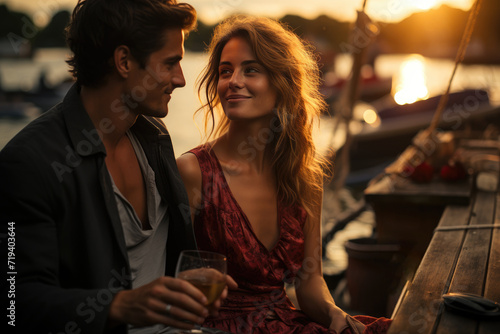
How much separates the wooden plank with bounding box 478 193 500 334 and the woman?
25.2 inches

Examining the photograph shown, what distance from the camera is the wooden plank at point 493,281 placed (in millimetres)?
1699

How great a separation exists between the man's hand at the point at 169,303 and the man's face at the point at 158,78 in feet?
2.82

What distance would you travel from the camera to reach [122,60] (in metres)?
1.98

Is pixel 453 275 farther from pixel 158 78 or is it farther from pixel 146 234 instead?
pixel 158 78

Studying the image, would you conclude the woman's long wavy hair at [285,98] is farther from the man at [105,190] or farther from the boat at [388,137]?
the boat at [388,137]

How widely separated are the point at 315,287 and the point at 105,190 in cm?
115

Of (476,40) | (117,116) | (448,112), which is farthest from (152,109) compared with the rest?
(476,40)

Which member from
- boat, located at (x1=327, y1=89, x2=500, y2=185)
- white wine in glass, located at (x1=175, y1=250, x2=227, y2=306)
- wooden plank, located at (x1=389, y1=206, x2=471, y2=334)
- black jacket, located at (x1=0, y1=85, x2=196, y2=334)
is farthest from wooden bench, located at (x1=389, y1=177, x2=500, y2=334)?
boat, located at (x1=327, y1=89, x2=500, y2=185)

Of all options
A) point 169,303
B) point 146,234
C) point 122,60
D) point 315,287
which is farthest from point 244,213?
point 169,303

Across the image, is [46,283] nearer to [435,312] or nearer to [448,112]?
[435,312]

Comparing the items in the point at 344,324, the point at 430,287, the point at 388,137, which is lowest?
the point at 344,324

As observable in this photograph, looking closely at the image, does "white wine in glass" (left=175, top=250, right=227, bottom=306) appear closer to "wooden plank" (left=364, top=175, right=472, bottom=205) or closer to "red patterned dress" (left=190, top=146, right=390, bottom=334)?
"red patterned dress" (left=190, top=146, right=390, bottom=334)

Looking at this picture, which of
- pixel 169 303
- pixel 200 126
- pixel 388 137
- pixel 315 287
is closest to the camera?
pixel 169 303

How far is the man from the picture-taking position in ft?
4.83
